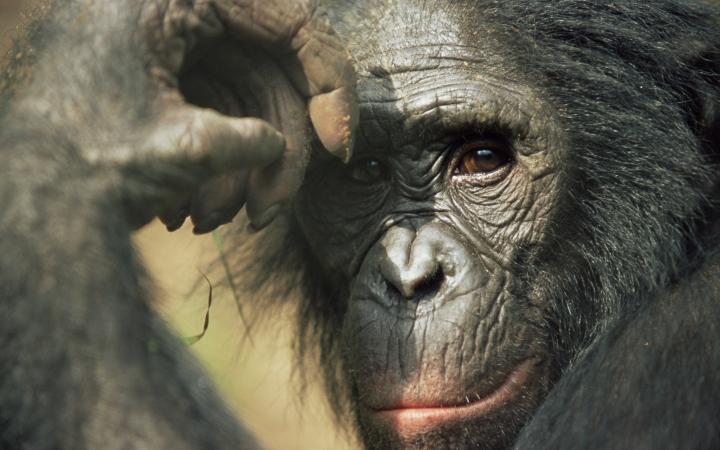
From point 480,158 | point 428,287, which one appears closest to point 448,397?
point 428,287

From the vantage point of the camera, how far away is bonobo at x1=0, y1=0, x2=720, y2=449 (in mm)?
2746

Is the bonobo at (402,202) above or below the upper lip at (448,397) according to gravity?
above

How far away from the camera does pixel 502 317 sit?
3.75 m

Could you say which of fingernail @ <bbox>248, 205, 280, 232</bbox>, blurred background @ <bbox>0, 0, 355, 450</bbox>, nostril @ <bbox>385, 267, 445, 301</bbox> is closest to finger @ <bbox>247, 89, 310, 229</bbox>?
fingernail @ <bbox>248, 205, 280, 232</bbox>

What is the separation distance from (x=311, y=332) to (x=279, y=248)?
432 millimetres

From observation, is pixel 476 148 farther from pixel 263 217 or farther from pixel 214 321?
pixel 214 321

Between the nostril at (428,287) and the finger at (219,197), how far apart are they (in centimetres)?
79

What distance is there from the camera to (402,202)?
4.06m

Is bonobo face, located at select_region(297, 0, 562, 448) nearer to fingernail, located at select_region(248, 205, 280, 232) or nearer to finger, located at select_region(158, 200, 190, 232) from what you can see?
fingernail, located at select_region(248, 205, 280, 232)

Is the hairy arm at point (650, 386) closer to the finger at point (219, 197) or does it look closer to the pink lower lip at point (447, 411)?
the pink lower lip at point (447, 411)

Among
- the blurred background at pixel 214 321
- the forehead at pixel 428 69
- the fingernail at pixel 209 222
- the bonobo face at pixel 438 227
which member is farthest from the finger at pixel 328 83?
the forehead at pixel 428 69

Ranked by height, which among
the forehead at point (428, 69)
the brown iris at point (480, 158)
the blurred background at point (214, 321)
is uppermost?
the forehead at point (428, 69)

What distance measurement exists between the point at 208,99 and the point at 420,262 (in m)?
0.93

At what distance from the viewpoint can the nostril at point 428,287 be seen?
3.69 metres
